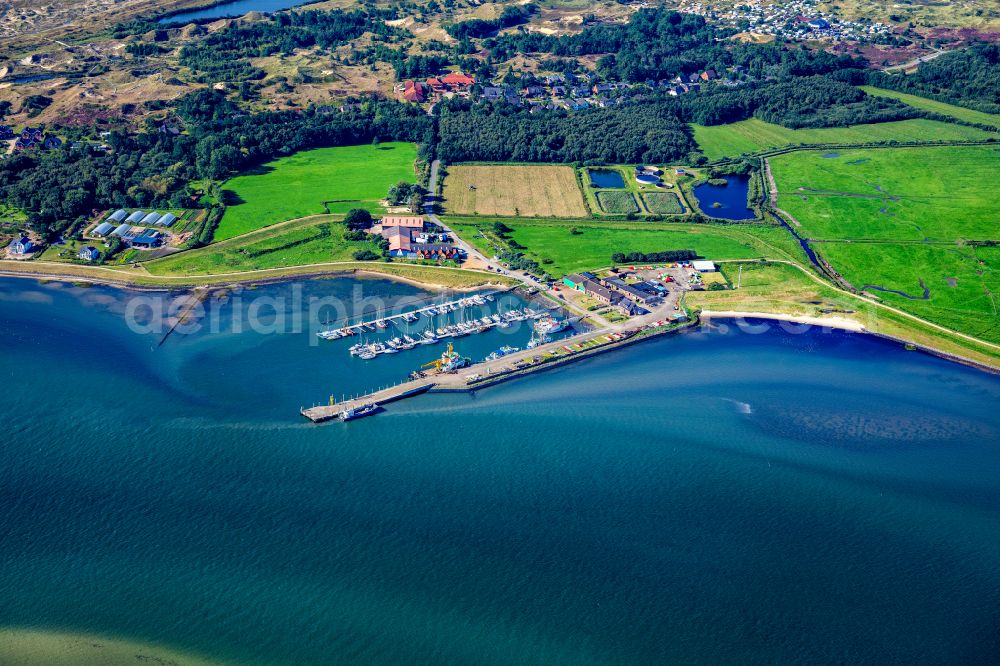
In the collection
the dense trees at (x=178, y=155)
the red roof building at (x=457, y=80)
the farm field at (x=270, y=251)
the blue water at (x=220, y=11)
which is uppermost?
the blue water at (x=220, y=11)

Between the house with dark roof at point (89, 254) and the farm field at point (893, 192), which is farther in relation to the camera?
the farm field at point (893, 192)

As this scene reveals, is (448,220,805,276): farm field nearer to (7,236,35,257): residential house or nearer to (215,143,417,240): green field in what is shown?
(215,143,417,240): green field

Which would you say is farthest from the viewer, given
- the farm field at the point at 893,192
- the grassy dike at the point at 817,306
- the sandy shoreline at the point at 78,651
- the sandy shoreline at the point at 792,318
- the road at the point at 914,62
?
the road at the point at 914,62

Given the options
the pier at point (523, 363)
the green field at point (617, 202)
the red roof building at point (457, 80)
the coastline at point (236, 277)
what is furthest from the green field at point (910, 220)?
the red roof building at point (457, 80)

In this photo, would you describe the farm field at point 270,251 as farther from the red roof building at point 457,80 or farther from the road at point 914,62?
the road at point 914,62

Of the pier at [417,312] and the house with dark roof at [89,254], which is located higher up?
the house with dark roof at [89,254]

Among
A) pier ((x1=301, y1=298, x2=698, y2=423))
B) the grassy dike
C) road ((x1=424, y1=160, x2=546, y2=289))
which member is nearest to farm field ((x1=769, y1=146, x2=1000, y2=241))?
the grassy dike

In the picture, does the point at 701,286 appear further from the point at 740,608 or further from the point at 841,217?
the point at 740,608
